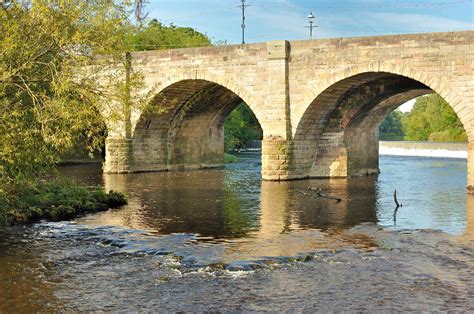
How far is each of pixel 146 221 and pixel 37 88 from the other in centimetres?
653

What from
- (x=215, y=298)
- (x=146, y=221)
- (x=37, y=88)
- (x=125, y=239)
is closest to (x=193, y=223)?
(x=146, y=221)

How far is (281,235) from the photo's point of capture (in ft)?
62.5

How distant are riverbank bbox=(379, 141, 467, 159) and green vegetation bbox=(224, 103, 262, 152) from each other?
13973mm

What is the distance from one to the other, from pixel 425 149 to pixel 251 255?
50347mm

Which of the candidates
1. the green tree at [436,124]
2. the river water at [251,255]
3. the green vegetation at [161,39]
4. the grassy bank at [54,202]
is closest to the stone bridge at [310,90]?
the grassy bank at [54,202]

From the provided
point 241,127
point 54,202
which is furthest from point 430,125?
point 54,202

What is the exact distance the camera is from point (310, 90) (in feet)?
102

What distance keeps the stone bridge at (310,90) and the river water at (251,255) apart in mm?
4955

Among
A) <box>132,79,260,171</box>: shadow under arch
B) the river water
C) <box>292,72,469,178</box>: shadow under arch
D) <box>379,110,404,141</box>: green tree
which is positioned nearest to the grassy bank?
the river water

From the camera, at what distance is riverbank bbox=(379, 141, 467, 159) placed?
5850 cm

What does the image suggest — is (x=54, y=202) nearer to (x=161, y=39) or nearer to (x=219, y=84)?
(x=219, y=84)

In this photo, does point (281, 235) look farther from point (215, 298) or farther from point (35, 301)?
point (35, 301)

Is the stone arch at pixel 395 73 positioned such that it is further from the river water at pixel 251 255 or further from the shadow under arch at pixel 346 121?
the river water at pixel 251 255

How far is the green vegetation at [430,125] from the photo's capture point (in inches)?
3113
